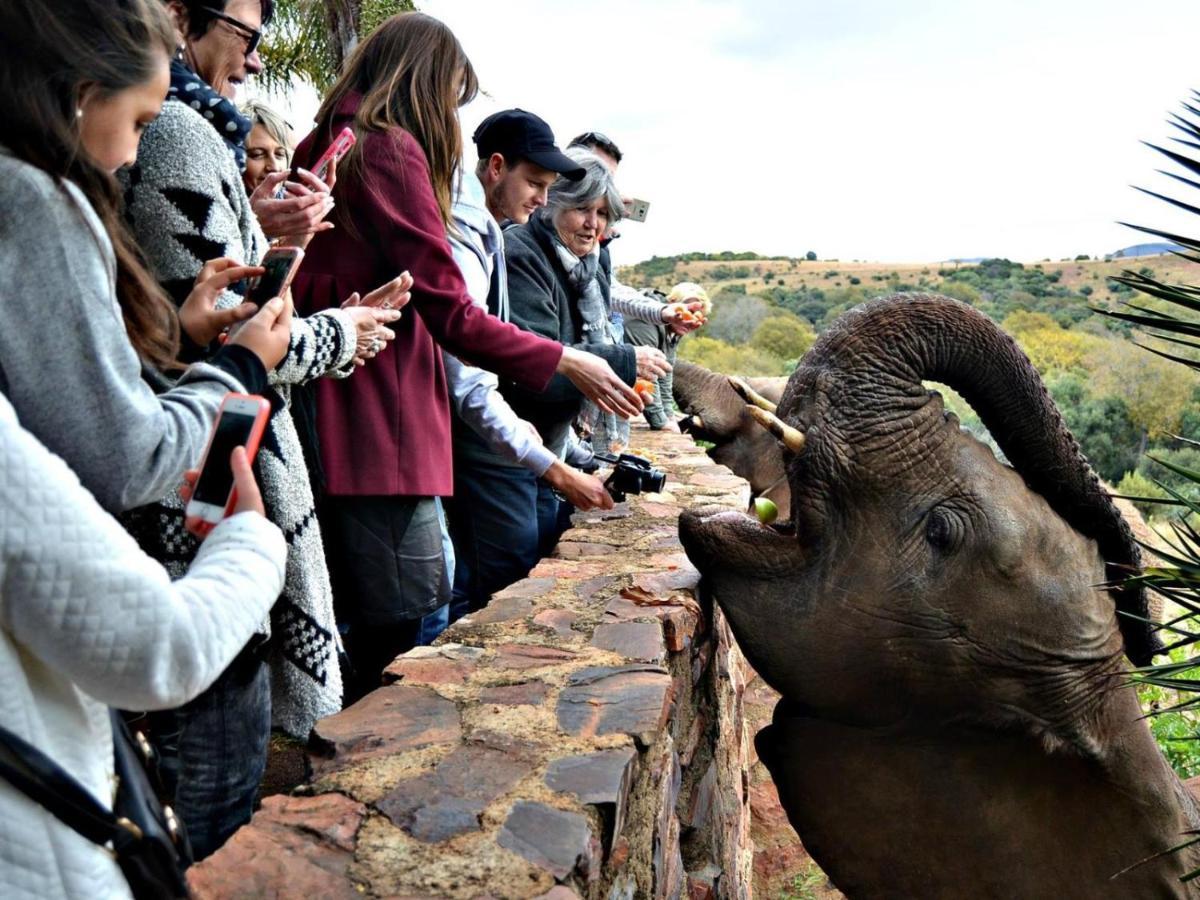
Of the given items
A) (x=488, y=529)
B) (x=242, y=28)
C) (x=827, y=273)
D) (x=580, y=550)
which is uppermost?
(x=242, y=28)

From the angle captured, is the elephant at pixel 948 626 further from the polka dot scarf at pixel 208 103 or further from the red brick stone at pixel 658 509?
the polka dot scarf at pixel 208 103

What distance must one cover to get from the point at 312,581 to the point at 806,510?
155 cm

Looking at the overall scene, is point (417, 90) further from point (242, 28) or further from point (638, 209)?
point (638, 209)

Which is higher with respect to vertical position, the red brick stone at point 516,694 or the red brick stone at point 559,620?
the red brick stone at point 516,694

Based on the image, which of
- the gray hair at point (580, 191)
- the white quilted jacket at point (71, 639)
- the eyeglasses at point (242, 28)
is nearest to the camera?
the white quilted jacket at point (71, 639)

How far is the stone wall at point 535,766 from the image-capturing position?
6.20 ft

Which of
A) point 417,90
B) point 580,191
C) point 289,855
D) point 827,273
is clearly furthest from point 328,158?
point 827,273

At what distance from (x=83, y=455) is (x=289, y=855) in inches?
32.2

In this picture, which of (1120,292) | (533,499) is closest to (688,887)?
(533,499)

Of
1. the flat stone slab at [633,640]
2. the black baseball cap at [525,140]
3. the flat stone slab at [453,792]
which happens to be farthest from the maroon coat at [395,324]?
the flat stone slab at [453,792]

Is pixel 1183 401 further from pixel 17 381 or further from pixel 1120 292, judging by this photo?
pixel 1120 292

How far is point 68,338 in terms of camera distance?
1426mm

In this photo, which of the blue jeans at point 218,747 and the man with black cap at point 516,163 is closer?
the blue jeans at point 218,747

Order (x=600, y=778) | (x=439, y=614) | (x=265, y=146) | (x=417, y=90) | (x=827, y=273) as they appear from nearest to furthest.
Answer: (x=600, y=778)
(x=417, y=90)
(x=439, y=614)
(x=265, y=146)
(x=827, y=273)
